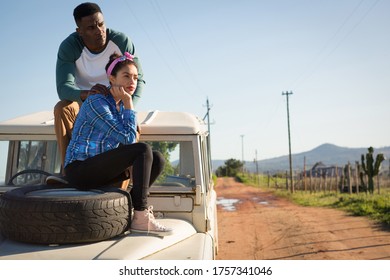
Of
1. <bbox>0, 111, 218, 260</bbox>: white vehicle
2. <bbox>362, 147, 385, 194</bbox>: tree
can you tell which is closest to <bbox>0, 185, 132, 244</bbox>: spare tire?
<bbox>0, 111, 218, 260</bbox>: white vehicle

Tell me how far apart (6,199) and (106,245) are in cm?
66

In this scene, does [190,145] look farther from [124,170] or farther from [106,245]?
[106,245]

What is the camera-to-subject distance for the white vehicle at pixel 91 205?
7.45 ft

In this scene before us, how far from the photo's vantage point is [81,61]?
139 inches

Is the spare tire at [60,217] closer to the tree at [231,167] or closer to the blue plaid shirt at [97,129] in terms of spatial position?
the blue plaid shirt at [97,129]

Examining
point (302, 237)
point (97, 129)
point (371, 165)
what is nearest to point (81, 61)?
point (97, 129)

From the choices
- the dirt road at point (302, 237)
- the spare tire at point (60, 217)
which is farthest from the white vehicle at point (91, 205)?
the dirt road at point (302, 237)

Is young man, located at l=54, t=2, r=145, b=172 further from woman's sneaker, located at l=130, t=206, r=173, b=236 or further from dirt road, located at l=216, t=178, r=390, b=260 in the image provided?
dirt road, located at l=216, t=178, r=390, b=260

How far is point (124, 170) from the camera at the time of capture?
9.21 ft

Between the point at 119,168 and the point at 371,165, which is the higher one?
the point at 119,168

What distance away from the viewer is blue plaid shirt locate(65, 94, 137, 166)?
8.74ft

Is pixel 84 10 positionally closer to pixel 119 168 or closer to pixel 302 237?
pixel 119 168

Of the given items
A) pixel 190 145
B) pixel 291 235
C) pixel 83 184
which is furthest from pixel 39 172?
pixel 291 235

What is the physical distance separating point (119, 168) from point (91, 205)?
1.39 ft
